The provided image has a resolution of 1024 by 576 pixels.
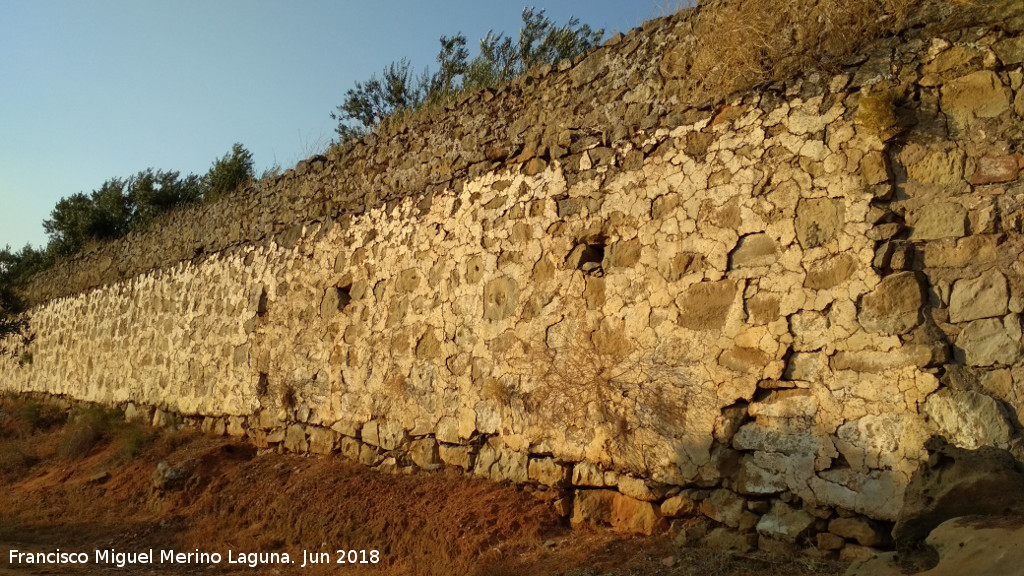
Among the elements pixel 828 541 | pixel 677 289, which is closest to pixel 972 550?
pixel 828 541

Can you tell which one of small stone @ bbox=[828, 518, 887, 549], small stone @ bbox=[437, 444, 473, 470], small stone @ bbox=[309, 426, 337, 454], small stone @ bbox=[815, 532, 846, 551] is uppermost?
small stone @ bbox=[309, 426, 337, 454]

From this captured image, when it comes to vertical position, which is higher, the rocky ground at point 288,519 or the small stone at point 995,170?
the small stone at point 995,170

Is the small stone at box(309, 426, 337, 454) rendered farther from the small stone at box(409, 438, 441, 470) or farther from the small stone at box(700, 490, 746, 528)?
the small stone at box(700, 490, 746, 528)

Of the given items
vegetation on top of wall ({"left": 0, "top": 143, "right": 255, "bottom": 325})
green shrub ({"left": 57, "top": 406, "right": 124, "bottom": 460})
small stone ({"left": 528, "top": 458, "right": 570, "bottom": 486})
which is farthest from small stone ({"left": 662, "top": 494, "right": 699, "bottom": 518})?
vegetation on top of wall ({"left": 0, "top": 143, "right": 255, "bottom": 325})

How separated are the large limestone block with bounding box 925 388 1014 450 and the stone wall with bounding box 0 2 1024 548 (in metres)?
0.01

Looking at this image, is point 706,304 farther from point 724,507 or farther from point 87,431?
point 87,431

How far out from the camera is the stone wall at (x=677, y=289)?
3650mm

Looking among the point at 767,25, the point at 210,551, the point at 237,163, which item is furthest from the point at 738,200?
the point at 237,163

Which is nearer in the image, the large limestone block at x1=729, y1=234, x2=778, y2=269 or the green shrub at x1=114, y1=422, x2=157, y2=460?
the large limestone block at x1=729, y1=234, x2=778, y2=269

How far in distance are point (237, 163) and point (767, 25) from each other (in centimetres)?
1190

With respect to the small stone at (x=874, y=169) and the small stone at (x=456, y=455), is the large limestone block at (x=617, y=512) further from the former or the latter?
the small stone at (x=874, y=169)

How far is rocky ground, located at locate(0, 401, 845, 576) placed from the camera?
171 inches

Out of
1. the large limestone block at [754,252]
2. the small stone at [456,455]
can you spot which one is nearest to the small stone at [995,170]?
the large limestone block at [754,252]

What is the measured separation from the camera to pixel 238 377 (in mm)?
8078
